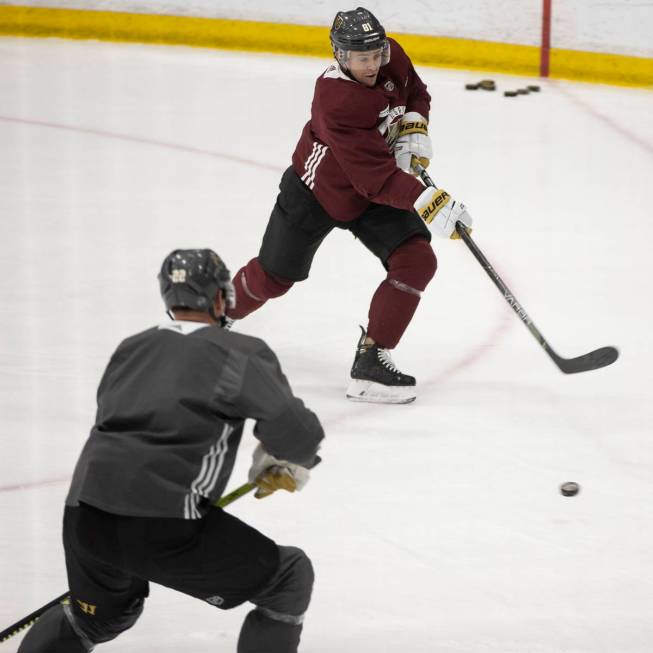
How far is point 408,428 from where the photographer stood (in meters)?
3.57

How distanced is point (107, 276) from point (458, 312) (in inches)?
46.7

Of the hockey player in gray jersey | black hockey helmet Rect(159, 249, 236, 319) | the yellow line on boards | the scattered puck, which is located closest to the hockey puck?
the hockey player in gray jersey

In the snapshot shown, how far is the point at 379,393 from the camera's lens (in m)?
3.74

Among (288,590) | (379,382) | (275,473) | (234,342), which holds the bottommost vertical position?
(379,382)

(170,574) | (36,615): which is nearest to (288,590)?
(170,574)

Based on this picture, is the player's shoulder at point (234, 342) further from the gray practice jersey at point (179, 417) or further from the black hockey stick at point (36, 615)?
the black hockey stick at point (36, 615)

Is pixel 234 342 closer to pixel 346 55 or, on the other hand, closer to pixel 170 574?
pixel 170 574

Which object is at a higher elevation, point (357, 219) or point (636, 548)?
point (357, 219)

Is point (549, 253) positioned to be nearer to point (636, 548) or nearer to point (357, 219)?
point (357, 219)

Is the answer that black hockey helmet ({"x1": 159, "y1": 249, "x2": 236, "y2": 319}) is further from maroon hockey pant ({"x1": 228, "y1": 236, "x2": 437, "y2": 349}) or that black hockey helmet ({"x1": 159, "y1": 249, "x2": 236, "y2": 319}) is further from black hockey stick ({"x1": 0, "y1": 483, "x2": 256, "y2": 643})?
maroon hockey pant ({"x1": 228, "y1": 236, "x2": 437, "y2": 349})

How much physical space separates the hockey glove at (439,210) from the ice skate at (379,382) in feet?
1.32

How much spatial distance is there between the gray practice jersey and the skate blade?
167cm

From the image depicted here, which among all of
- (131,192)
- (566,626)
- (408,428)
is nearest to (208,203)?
(131,192)

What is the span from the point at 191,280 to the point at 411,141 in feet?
5.83
